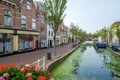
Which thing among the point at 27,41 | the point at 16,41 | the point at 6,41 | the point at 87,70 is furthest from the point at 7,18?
the point at 87,70

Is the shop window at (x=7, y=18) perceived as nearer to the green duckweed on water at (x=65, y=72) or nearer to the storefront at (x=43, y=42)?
the green duckweed on water at (x=65, y=72)

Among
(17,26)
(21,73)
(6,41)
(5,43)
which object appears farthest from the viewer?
(17,26)

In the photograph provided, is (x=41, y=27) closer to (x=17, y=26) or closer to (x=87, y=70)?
(x=17, y=26)

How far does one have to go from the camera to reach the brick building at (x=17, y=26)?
26.0 metres

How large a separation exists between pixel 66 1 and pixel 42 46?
21.1 m

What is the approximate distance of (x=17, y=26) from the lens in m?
30.2

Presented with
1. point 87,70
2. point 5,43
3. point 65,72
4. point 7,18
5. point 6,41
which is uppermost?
point 7,18

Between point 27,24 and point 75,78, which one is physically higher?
point 27,24

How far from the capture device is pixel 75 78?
14.1m

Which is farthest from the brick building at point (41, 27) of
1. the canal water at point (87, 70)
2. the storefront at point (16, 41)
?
the canal water at point (87, 70)

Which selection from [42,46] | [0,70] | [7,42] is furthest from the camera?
[42,46]

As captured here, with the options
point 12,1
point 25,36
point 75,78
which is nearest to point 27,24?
point 25,36

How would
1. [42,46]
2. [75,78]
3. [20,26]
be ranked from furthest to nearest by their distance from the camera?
[42,46]
[20,26]
[75,78]

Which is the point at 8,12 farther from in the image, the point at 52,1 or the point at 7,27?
the point at 52,1
